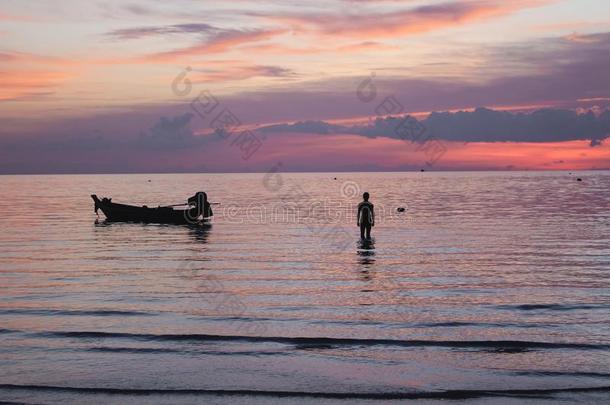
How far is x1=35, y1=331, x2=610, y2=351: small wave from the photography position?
→ 12.9m

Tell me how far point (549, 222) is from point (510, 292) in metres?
28.9

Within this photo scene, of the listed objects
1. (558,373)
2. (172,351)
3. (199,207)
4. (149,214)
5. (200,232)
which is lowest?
(200,232)

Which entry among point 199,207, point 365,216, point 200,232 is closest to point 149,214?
point 199,207

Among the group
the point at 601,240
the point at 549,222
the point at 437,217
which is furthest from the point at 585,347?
the point at 437,217

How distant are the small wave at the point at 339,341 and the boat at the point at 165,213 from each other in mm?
32265

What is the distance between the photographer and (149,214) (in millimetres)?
49156

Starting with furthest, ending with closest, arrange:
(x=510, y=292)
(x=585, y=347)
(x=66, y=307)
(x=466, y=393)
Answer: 1. (x=510, y=292)
2. (x=66, y=307)
3. (x=585, y=347)
4. (x=466, y=393)

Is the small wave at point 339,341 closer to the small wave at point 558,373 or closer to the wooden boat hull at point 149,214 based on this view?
the small wave at point 558,373

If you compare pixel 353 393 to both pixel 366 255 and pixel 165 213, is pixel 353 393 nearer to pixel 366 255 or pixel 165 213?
pixel 366 255

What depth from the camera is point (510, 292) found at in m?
19.0

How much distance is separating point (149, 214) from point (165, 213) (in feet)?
5.39

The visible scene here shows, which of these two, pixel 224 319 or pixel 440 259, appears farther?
pixel 440 259

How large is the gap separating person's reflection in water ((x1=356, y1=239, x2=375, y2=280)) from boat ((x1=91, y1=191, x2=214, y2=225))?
1636cm

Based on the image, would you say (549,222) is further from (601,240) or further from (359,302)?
(359,302)
